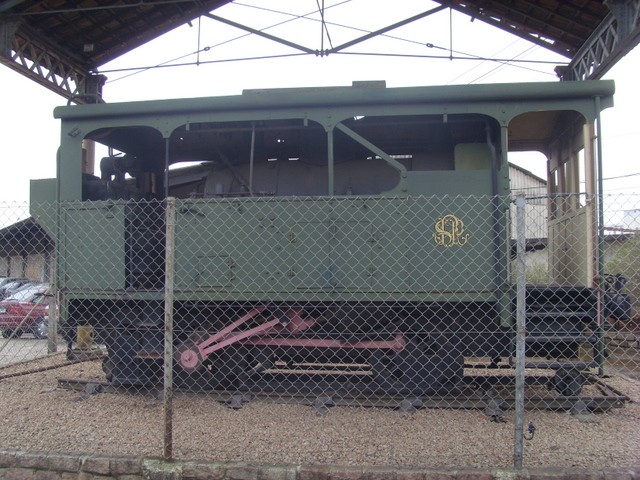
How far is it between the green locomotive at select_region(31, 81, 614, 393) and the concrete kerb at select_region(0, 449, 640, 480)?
2.00 metres

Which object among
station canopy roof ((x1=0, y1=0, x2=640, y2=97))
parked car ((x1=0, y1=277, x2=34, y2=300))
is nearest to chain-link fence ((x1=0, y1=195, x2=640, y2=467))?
station canopy roof ((x1=0, y1=0, x2=640, y2=97))

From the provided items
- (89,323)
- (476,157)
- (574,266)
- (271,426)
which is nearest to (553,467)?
(271,426)

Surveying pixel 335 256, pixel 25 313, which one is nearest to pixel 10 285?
pixel 25 313

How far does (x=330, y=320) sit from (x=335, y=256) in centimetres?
81

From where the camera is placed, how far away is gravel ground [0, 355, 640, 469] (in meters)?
4.40

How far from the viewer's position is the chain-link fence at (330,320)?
567 cm

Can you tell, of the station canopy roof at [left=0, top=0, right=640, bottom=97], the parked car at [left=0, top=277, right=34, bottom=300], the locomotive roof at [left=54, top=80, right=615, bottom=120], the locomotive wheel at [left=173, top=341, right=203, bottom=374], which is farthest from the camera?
the parked car at [left=0, top=277, right=34, bottom=300]

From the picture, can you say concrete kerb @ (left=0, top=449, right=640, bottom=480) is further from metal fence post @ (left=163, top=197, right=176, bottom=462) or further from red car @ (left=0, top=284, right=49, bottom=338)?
red car @ (left=0, top=284, right=49, bottom=338)

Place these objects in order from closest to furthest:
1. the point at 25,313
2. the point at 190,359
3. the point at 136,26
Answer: the point at 190,359
the point at 136,26
the point at 25,313

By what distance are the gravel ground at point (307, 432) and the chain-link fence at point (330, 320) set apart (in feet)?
0.12

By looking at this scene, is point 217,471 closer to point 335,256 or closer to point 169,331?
point 169,331

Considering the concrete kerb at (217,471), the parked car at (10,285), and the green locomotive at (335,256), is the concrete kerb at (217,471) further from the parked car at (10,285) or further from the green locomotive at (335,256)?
the parked car at (10,285)

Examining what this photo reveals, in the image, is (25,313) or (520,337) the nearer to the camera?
(520,337)

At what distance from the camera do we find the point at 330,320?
632 centimetres
